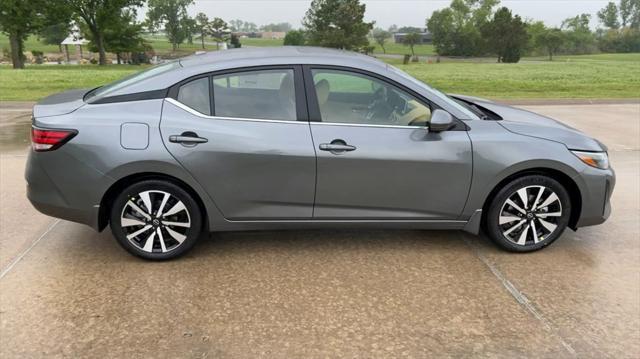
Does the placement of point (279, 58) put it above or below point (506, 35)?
below

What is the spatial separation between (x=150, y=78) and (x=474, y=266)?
106 inches

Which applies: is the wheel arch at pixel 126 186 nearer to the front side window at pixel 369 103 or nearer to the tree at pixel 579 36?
the front side window at pixel 369 103

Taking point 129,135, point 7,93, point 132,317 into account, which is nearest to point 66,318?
point 132,317

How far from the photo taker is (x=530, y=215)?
3.99 meters

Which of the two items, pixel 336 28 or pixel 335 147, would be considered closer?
pixel 335 147

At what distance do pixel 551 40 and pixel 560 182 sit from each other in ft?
326

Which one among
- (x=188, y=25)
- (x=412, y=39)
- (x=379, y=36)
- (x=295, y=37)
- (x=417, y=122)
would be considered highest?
(x=188, y=25)

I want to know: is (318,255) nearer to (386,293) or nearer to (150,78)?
(386,293)

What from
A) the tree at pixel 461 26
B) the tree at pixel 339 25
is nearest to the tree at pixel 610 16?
the tree at pixel 461 26

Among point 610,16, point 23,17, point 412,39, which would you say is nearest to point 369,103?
point 23,17

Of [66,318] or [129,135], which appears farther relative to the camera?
[129,135]

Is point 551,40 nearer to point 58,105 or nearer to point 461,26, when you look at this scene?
point 461,26

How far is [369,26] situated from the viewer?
68.2m

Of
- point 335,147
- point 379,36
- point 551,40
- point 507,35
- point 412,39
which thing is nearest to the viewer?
point 335,147
